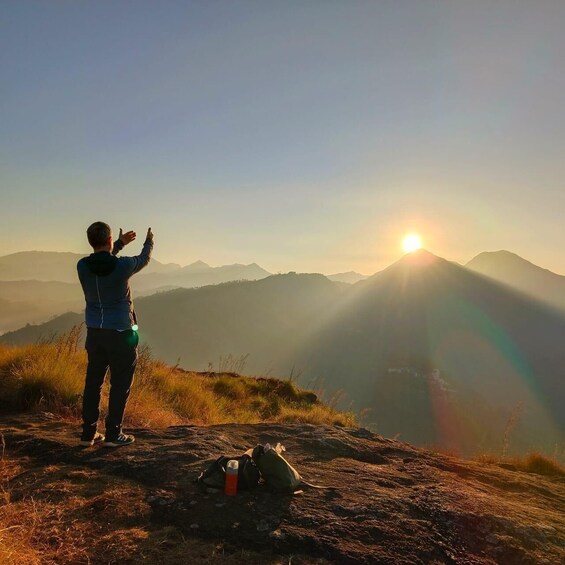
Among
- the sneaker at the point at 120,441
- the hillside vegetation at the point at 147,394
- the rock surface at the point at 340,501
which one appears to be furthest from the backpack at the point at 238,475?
the hillside vegetation at the point at 147,394

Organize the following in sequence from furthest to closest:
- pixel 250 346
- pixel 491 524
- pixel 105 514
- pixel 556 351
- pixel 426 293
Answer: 1. pixel 250 346
2. pixel 426 293
3. pixel 556 351
4. pixel 491 524
5. pixel 105 514

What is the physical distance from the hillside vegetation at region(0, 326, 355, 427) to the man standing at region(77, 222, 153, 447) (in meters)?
1.86

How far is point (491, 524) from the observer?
3.58m

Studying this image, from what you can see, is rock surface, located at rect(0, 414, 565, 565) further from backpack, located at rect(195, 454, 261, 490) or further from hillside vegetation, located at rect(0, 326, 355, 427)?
hillside vegetation, located at rect(0, 326, 355, 427)

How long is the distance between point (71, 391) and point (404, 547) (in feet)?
18.8

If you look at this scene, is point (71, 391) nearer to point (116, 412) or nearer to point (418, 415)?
point (116, 412)

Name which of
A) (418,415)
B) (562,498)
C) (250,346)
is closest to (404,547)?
(562,498)

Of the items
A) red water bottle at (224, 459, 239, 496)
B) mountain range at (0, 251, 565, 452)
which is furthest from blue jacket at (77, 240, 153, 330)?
mountain range at (0, 251, 565, 452)

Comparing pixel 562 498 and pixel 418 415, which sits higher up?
pixel 562 498

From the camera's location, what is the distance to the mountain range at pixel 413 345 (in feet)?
301

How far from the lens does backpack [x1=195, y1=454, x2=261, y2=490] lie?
3.76 m

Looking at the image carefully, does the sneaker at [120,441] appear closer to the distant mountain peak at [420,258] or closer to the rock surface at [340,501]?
the rock surface at [340,501]

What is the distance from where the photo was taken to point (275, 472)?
3.84 meters

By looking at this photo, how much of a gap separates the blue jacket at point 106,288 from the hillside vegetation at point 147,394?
253 centimetres
